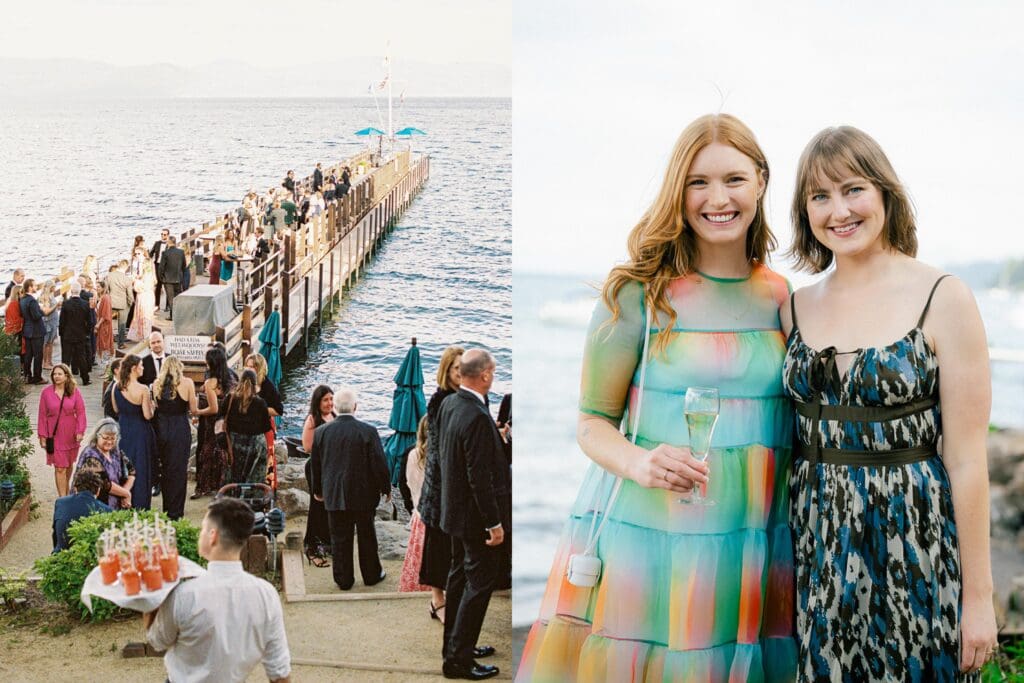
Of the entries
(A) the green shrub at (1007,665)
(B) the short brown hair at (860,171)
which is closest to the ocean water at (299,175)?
(B) the short brown hair at (860,171)

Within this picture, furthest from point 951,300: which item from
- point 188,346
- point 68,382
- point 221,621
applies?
point 68,382

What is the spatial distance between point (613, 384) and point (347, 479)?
1507 mm

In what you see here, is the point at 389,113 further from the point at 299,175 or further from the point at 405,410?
the point at 405,410

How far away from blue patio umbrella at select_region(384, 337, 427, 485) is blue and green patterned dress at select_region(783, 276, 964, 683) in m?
1.62

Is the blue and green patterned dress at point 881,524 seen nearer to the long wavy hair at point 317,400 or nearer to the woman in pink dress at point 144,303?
the long wavy hair at point 317,400

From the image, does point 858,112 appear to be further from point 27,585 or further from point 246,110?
point 27,585

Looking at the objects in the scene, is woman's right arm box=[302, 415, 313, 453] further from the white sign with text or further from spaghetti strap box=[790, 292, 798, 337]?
spaghetti strap box=[790, 292, 798, 337]

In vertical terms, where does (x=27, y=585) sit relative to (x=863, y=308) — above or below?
below

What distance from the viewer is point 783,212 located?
4.09 m

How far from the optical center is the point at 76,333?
3.70 m

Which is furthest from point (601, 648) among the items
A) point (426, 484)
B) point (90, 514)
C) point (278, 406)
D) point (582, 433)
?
point (90, 514)

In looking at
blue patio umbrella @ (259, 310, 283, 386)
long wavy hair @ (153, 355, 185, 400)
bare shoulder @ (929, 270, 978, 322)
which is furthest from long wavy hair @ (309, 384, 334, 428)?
bare shoulder @ (929, 270, 978, 322)

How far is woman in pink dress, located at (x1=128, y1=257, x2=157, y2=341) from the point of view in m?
3.69

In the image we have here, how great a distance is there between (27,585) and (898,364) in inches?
117
